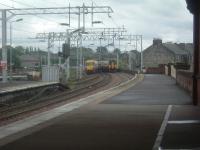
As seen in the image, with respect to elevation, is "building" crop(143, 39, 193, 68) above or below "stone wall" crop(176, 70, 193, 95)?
above

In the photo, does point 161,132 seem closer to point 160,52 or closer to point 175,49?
point 160,52

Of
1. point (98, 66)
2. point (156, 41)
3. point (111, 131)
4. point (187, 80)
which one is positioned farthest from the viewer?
point (156, 41)

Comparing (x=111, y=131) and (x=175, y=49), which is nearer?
(x=111, y=131)

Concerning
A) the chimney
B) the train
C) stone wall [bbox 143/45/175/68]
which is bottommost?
the train

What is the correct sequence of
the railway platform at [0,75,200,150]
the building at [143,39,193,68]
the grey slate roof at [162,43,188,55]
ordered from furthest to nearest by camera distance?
the building at [143,39,193,68], the grey slate roof at [162,43,188,55], the railway platform at [0,75,200,150]

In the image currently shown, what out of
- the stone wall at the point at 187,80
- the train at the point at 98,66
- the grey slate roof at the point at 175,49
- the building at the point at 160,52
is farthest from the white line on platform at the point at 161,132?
the grey slate roof at the point at 175,49

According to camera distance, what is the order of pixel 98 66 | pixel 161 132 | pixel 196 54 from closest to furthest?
pixel 161 132 → pixel 196 54 → pixel 98 66

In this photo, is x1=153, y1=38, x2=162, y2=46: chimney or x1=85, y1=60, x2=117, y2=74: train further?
x1=153, y1=38, x2=162, y2=46: chimney

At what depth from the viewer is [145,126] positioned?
17016 mm

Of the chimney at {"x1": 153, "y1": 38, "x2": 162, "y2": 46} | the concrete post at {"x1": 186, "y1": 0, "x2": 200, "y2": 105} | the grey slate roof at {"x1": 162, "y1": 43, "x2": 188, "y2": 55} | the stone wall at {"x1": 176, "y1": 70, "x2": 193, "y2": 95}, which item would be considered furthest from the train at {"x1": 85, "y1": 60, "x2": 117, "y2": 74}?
the concrete post at {"x1": 186, "y1": 0, "x2": 200, "y2": 105}

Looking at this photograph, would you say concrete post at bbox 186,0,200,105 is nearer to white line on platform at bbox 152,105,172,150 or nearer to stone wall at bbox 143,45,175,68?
white line on platform at bbox 152,105,172,150

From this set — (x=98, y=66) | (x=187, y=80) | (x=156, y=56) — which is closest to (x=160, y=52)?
(x=156, y=56)

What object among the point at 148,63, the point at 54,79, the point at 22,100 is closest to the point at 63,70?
the point at 54,79

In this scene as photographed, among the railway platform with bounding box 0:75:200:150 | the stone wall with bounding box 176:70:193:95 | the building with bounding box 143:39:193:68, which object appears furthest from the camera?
the building with bounding box 143:39:193:68
